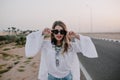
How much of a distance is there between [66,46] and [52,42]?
0.26 metres

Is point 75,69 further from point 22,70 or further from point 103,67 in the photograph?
point 22,70

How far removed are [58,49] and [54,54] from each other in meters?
0.11

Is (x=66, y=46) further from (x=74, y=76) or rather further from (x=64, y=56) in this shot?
(x=74, y=76)

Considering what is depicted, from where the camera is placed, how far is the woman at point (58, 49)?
15.5ft

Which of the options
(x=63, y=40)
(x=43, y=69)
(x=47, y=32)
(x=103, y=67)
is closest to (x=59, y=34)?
(x=63, y=40)

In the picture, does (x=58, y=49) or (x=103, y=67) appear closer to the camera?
(x=58, y=49)

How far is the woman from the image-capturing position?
4719 millimetres

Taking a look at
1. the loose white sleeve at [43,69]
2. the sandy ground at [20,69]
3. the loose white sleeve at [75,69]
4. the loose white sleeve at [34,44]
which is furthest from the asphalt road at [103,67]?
the loose white sleeve at [34,44]

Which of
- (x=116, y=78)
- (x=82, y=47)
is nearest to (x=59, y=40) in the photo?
(x=82, y=47)

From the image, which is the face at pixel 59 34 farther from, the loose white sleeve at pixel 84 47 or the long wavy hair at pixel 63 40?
the loose white sleeve at pixel 84 47

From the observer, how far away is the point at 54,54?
4707 mm

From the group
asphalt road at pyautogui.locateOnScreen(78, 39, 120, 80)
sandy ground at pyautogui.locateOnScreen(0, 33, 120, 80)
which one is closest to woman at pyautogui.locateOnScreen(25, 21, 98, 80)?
asphalt road at pyautogui.locateOnScreen(78, 39, 120, 80)

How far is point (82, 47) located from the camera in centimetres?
493

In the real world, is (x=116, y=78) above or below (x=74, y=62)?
below
